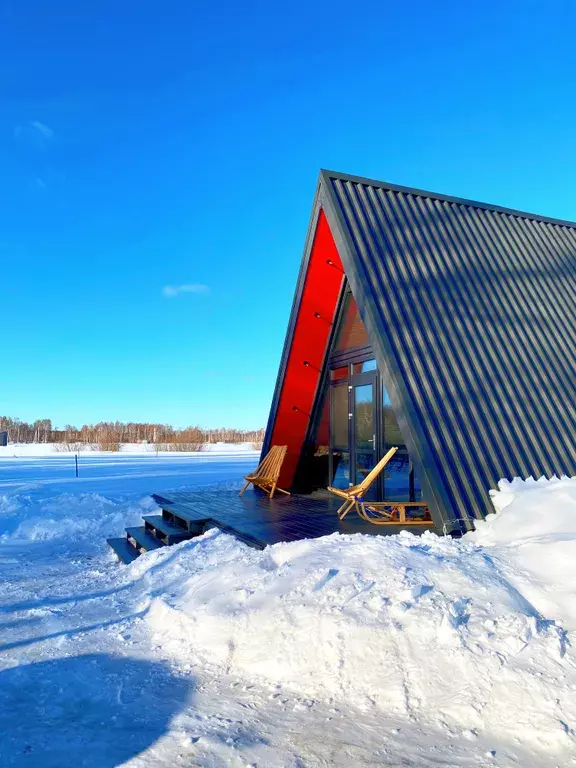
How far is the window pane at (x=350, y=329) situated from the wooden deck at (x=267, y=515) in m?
2.70

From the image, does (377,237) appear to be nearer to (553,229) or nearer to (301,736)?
(553,229)

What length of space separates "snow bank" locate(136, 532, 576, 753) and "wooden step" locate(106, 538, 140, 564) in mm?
2626

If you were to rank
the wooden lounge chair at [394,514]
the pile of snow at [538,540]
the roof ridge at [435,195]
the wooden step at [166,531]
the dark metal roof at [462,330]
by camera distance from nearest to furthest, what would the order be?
1. the pile of snow at [538,540]
2. the dark metal roof at [462,330]
3. the wooden lounge chair at [394,514]
4. the wooden step at [166,531]
5. the roof ridge at [435,195]

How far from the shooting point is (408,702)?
9.25ft

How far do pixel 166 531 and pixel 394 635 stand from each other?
14.9 feet

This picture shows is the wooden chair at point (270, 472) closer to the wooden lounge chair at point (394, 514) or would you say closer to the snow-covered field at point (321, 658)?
the wooden lounge chair at point (394, 514)

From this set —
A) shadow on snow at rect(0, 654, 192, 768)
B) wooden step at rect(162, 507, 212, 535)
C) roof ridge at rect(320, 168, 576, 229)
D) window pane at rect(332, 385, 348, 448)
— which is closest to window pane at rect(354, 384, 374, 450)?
window pane at rect(332, 385, 348, 448)

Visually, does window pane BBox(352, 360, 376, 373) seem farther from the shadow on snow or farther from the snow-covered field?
the shadow on snow

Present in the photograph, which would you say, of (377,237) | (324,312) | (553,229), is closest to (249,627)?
(377,237)

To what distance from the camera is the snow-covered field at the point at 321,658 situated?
2523 millimetres

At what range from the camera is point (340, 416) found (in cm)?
955

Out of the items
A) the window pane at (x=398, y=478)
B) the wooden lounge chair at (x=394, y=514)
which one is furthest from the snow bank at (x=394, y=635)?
the window pane at (x=398, y=478)

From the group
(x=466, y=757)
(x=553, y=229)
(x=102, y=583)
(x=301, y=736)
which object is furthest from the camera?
(x=553, y=229)

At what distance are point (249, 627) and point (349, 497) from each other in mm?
3448
